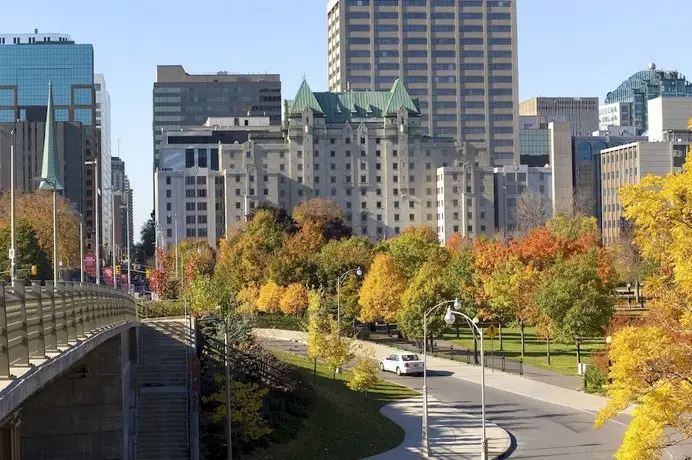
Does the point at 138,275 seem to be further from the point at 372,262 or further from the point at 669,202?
the point at 669,202

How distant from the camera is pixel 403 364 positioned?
268 feet

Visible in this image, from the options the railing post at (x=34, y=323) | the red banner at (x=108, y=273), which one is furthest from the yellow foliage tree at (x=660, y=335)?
the red banner at (x=108, y=273)

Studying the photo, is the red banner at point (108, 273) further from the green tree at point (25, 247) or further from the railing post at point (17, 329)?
the railing post at point (17, 329)

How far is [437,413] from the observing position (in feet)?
212

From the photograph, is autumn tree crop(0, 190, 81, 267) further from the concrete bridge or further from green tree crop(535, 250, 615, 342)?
the concrete bridge

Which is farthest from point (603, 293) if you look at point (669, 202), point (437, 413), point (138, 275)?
point (138, 275)

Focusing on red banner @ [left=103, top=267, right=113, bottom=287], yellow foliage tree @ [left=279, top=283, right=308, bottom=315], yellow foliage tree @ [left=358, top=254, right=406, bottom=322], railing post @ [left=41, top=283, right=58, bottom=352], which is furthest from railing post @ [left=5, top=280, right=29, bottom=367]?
yellow foliage tree @ [left=279, top=283, right=308, bottom=315]

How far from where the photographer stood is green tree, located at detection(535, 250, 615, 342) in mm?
80188

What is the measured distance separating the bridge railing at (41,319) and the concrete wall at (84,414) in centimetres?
431

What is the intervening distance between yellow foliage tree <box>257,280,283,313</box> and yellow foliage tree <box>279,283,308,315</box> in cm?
68

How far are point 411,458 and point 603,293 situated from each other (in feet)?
112

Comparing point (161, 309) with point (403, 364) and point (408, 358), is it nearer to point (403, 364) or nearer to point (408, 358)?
point (403, 364)

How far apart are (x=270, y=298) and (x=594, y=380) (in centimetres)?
4708

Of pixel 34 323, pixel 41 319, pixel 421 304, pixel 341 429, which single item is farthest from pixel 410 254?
pixel 34 323
